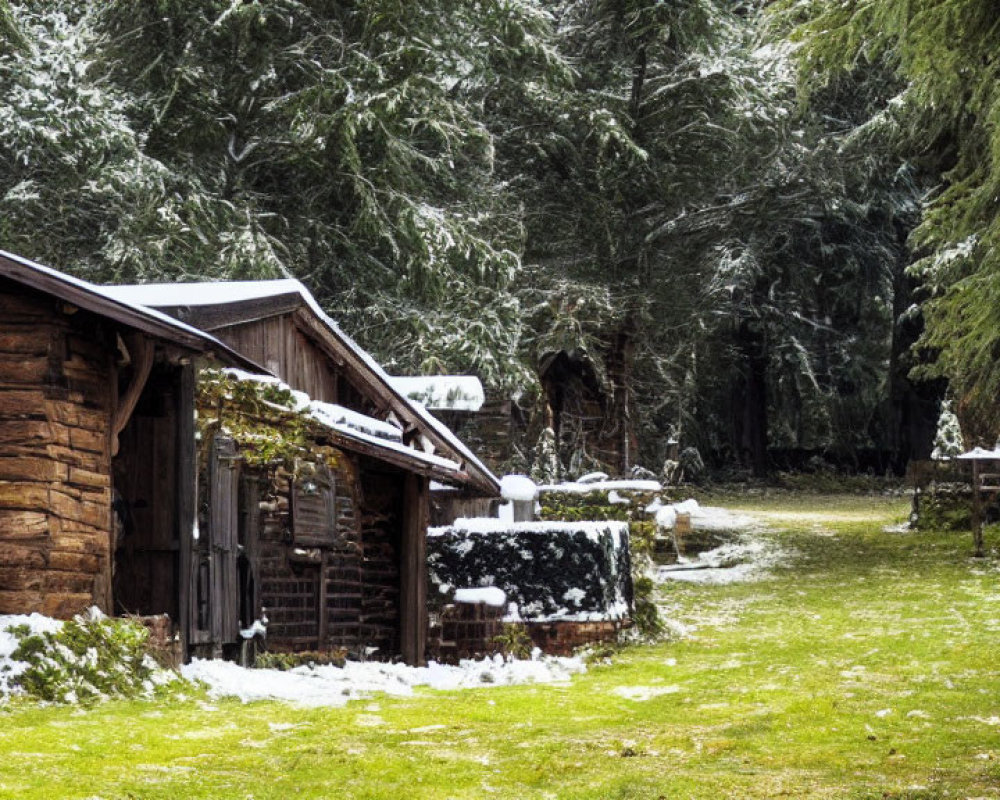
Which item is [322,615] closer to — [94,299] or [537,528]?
[537,528]

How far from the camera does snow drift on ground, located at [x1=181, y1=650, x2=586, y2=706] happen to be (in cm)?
1304

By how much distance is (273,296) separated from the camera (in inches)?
693


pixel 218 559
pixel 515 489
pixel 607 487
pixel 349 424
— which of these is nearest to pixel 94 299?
pixel 218 559

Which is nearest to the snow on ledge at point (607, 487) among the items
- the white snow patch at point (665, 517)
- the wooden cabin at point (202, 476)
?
the white snow patch at point (665, 517)

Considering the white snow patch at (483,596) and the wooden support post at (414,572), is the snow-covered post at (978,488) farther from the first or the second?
the wooden support post at (414,572)

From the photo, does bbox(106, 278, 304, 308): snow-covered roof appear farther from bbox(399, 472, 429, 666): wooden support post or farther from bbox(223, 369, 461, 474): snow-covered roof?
bbox(399, 472, 429, 666): wooden support post

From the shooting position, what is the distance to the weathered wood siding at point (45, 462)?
12266mm

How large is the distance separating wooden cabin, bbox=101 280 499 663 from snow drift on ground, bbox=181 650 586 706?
61cm

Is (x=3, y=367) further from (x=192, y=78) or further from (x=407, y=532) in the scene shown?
(x=192, y=78)

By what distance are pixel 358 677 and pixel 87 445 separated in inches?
158

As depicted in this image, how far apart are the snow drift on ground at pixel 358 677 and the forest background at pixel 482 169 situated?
6430 mm

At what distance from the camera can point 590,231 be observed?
36.8 metres

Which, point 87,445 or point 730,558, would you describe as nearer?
point 87,445

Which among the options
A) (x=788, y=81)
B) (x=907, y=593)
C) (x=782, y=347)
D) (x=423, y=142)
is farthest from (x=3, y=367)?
(x=782, y=347)
